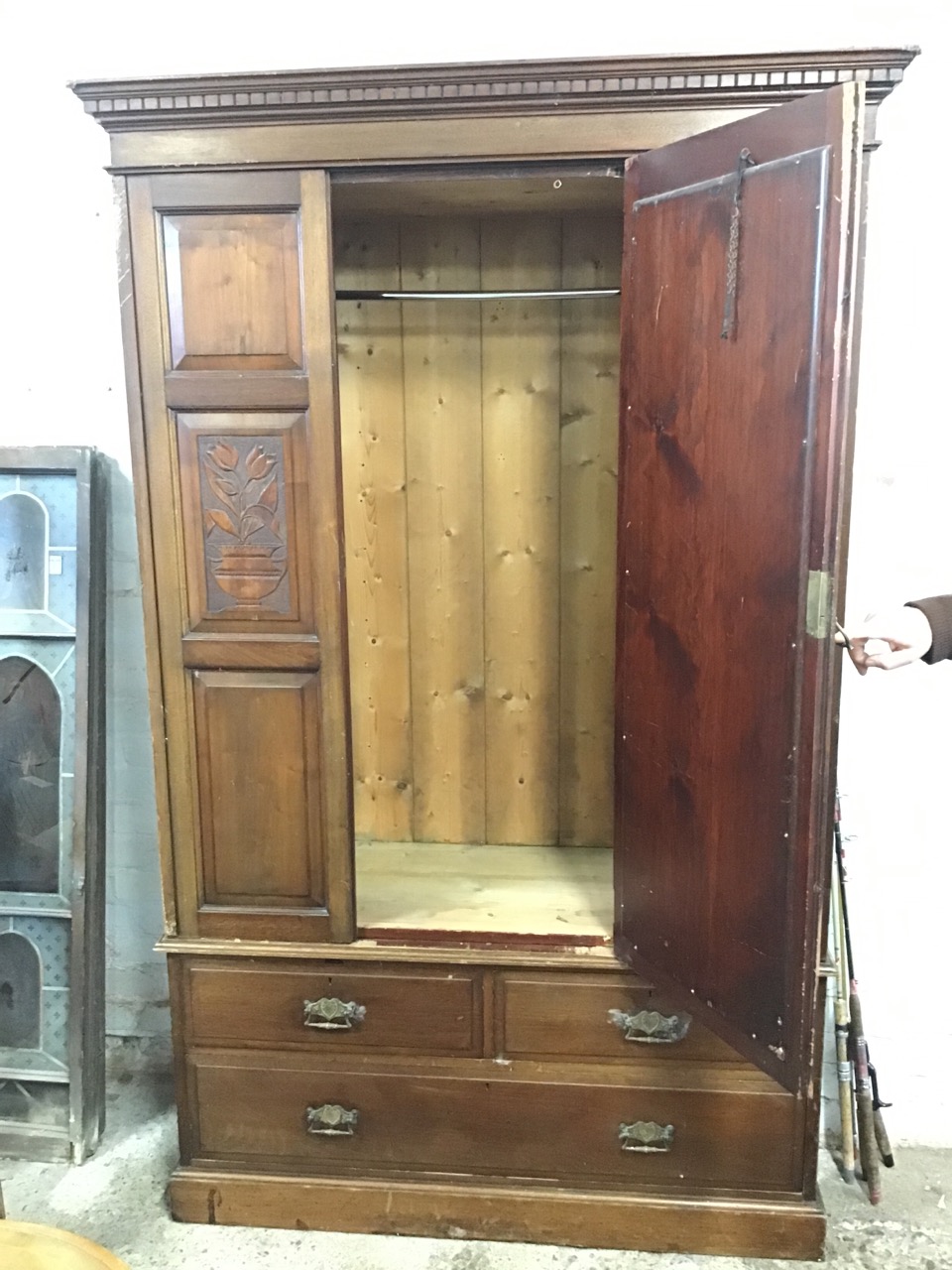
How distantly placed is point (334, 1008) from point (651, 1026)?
0.62 metres

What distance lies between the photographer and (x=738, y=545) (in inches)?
57.1

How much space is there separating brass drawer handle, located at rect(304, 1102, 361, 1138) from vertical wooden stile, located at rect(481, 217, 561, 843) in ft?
2.37

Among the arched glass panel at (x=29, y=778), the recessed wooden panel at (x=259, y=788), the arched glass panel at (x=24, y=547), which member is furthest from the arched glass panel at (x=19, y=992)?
the arched glass panel at (x=24, y=547)

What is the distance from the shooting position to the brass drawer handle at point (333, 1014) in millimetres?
1892

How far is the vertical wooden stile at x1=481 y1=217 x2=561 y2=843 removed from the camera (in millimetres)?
2170

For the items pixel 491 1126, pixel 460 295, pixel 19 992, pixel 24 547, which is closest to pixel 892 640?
pixel 460 295

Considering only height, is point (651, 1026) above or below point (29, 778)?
below

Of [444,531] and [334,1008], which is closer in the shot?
[334,1008]

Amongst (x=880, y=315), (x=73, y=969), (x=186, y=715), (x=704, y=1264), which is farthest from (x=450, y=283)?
(x=704, y=1264)

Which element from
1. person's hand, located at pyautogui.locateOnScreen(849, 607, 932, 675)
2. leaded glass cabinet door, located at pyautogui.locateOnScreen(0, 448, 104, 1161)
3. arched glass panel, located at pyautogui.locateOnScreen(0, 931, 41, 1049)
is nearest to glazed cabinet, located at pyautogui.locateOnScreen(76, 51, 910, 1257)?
person's hand, located at pyautogui.locateOnScreen(849, 607, 932, 675)

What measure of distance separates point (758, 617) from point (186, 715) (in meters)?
1.05

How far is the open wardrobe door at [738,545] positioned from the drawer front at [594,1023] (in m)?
0.14

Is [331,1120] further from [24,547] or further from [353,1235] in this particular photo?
[24,547]

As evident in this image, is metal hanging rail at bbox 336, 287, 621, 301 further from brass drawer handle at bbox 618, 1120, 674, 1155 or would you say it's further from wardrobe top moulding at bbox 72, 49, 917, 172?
brass drawer handle at bbox 618, 1120, 674, 1155
